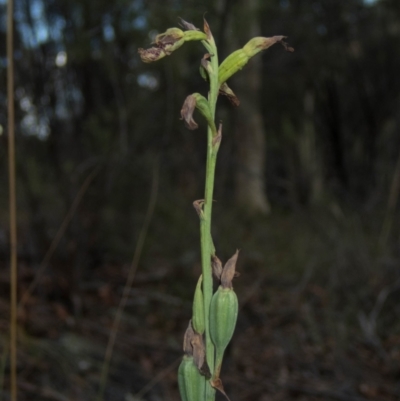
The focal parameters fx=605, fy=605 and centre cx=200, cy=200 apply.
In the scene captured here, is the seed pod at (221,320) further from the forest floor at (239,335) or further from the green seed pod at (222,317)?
the forest floor at (239,335)

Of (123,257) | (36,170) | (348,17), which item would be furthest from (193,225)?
(348,17)

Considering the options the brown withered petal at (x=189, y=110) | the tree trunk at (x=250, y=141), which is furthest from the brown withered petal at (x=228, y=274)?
the tree trunk at (x=250, y=141)

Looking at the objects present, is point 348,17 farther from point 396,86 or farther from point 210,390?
point 210,390

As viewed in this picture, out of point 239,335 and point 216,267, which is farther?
point 239,335

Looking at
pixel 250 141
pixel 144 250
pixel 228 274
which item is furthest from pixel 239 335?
pixel 250 141

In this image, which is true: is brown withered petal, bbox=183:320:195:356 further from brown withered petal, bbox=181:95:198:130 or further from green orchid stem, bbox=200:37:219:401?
brown withered petal, bbox=181:95:198:130

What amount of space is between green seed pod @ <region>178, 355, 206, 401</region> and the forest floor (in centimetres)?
170

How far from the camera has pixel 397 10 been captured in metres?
8.08

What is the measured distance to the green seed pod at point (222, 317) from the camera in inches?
25.5

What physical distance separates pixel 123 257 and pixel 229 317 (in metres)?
4.86

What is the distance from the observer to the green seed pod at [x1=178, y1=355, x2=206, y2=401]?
2.09ft

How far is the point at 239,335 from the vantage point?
4352 millimetres

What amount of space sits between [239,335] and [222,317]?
3.81 meters

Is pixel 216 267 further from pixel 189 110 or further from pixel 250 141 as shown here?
pixel 250 141
